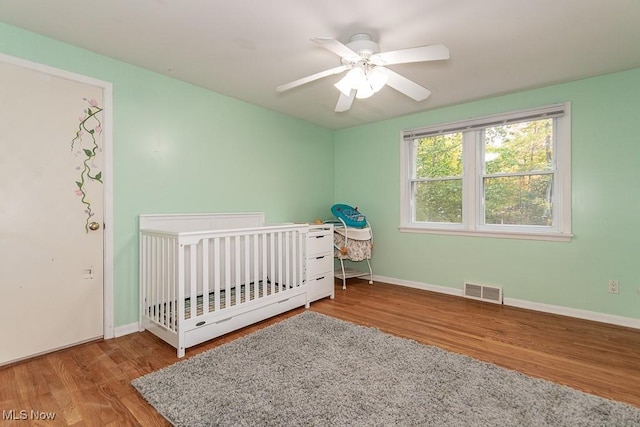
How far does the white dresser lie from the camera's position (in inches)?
124

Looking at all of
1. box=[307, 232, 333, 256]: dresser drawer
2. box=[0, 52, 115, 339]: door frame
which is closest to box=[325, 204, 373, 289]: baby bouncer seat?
box=[307, 232, 333, 256]: dresser drawer

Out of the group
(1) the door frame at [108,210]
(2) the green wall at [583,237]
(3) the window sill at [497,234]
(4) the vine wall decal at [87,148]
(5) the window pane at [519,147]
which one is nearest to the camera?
(4) the vine wall decal at [87,148]

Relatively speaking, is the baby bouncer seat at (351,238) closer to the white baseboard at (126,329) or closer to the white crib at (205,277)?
the white crib at (205,277)

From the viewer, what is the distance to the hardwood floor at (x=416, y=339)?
1.54m

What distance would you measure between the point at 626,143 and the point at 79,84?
4580 millimetres

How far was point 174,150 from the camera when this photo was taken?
275 centimetres

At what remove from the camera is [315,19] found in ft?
6.08

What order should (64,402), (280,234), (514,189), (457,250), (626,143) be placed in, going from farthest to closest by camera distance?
(457,250), (514,189), (280,234), (626,143), (64,402)

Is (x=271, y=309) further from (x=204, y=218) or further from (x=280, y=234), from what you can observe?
(x=204, y=218)

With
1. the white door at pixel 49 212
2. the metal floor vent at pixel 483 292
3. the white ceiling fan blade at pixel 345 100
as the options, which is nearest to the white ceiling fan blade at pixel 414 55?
the white ceiling fan blade at pixel 345 100

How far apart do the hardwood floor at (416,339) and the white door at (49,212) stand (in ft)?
0.81

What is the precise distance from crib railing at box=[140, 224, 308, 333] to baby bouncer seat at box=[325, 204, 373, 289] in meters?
0.87

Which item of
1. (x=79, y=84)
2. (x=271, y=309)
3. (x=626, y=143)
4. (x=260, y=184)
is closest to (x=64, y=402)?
(x=271, y=309)

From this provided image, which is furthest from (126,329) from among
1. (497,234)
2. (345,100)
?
(497,234)
